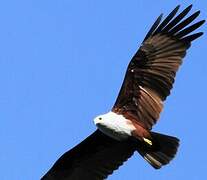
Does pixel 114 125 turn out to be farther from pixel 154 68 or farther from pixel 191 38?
pixel 191 38

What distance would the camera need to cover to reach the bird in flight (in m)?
12.2

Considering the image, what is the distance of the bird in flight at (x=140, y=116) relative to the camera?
40.0ft

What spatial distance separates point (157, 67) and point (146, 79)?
29 cm

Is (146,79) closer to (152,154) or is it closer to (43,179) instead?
(152,154)

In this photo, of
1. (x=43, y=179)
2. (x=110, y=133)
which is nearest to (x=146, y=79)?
(x=110, y=133)

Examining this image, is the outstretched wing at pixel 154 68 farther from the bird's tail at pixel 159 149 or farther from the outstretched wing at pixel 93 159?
the outstretched wing at pixel 93 159

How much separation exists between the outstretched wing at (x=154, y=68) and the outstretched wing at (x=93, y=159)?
0.64 m

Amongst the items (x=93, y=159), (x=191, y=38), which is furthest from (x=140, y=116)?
(x=191, y=38)

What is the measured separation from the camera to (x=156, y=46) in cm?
1295

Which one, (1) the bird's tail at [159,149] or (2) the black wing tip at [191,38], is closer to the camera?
(1) the bird's tail at [159,149]

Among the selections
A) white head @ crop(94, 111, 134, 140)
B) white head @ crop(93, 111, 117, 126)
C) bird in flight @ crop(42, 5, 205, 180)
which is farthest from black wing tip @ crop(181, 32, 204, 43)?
white head @ crop(93, 111, 117, 126)

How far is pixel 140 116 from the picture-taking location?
1246cm

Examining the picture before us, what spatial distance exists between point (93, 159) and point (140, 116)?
4.36 feet

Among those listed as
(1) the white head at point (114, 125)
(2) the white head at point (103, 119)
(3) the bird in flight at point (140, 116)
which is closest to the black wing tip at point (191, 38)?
(3) the bird in flight at point (140, 116)
